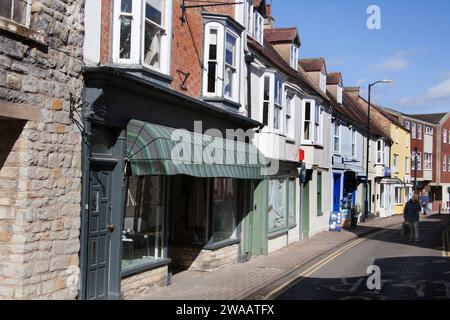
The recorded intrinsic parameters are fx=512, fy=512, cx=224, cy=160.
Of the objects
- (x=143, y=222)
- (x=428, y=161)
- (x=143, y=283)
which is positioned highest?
(x=428, y=161)

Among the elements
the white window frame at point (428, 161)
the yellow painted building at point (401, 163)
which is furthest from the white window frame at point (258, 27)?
the white window frame at point (428, 161)

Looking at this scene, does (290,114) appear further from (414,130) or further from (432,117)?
(432,117)

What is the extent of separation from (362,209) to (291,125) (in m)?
17.9

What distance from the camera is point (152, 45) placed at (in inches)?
404

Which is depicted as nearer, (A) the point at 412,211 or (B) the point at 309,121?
(A) the point at 412,211

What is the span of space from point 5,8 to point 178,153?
397 centimetres

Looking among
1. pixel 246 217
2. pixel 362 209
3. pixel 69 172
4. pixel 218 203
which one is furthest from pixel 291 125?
pixel 362 209

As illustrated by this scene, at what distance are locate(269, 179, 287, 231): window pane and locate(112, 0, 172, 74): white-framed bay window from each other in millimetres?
8131

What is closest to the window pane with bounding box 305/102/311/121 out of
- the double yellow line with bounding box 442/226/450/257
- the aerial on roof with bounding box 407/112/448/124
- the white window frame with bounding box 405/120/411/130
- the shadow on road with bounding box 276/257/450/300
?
the double yellow line with bounding box 442/226/450/257

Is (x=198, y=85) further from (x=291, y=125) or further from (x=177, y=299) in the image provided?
(x=291, y=125)

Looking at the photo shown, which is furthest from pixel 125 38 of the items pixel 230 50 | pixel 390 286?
pixel 390 286

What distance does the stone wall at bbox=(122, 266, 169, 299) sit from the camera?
923 cm

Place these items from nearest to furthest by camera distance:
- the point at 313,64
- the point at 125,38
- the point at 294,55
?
the point at 125,38 → the point at 294,55 → the point at 313,64

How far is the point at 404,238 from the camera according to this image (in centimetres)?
2177
